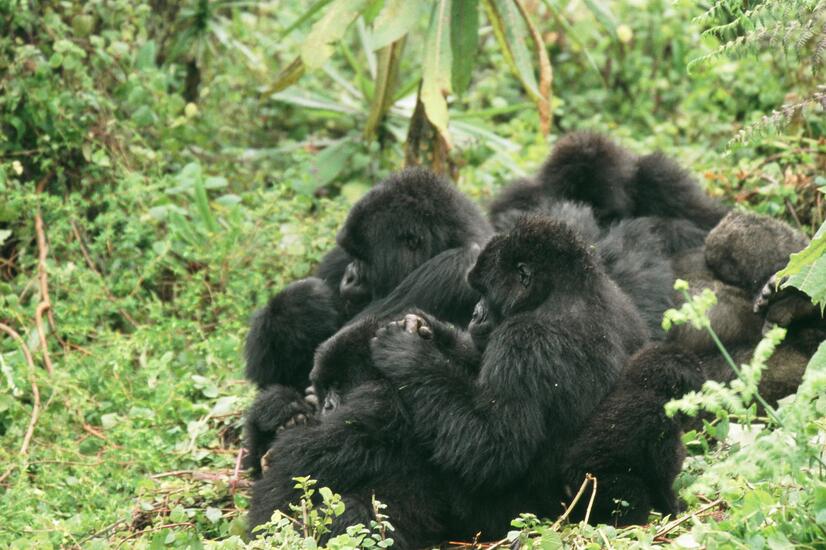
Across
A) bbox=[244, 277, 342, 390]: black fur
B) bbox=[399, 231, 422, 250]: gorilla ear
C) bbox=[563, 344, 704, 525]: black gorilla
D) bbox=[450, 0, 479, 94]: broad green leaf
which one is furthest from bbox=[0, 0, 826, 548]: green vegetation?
bbox=[399, 231, 422, 250]: gorilla ear

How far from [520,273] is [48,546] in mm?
2073

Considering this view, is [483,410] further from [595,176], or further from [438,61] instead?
[438,61]

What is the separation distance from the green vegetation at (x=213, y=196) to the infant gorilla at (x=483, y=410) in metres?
0.21

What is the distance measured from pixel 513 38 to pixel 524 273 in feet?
9.19

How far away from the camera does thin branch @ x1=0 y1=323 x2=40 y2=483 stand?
5.43 m

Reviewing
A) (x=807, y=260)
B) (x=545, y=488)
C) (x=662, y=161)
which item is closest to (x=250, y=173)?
(x=662, y=161)

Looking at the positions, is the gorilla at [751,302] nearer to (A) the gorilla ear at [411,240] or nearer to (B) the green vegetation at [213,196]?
(B) the green vegetation at [213,196]

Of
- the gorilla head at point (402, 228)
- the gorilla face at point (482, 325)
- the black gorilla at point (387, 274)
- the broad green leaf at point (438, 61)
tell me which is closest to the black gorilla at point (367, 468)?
the gorilla face at point (482, 325)

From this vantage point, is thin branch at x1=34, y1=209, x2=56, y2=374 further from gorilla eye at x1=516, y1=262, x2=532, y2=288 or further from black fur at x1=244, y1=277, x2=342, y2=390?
gorilla eye at x1=516, y1=262, x2=532, y2=288

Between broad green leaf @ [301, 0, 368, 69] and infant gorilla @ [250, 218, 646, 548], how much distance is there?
2.38 m

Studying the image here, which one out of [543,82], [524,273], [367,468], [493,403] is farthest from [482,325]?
[543,82]

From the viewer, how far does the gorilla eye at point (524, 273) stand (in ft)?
15.0

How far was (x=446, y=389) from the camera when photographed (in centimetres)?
437

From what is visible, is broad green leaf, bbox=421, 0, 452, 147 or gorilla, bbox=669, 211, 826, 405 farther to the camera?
broad green leaf, bbox=421, 0, 452, 147
